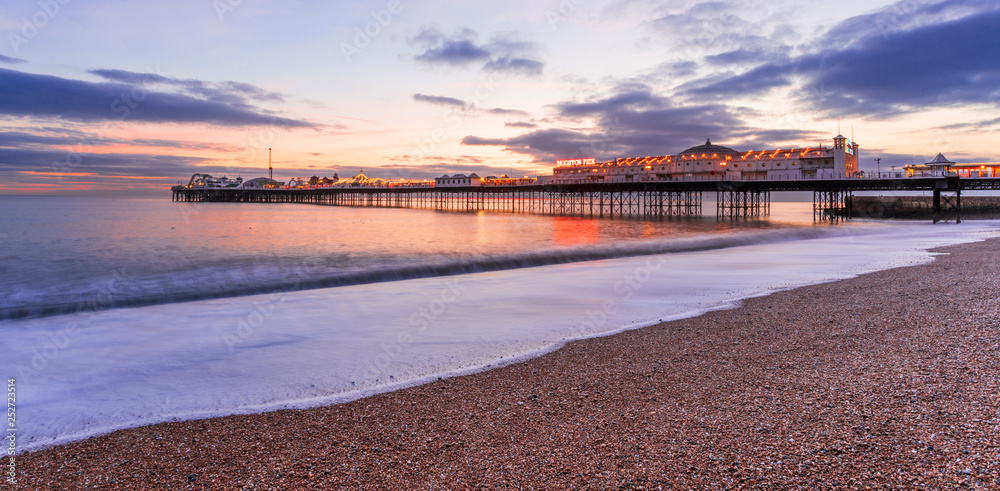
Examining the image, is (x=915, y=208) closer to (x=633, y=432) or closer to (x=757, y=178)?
(x=757, y=178)

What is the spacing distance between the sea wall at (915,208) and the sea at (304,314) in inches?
1298

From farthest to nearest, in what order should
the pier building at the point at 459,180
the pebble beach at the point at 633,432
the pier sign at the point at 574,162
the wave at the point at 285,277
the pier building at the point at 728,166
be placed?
1. the pier building at the point at 459,180
2. the pier sign at the point at 574,162
3. the pier building at the point at 728,166
4. the wave at the point at 285,277
5. the pebble beach at the point at 633,432

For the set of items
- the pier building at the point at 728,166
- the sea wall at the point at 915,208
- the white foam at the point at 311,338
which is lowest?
the white foam at the point at 311,338

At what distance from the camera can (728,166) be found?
55.7 meters

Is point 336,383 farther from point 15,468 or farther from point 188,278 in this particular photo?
point 188,278

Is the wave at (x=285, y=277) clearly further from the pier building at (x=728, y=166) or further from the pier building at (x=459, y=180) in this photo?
the pier building at (x=459, y=180)

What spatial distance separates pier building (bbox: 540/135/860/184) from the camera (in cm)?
4800

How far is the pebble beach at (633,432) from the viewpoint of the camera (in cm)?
300

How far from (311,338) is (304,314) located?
228cm

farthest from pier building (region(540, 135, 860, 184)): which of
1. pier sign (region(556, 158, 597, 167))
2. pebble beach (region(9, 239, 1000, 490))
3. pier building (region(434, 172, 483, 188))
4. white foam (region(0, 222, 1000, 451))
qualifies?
pebble beach (region(9, 239, 1000, 490))

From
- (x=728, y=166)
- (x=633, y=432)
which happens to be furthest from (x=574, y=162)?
(x=633, y=432)

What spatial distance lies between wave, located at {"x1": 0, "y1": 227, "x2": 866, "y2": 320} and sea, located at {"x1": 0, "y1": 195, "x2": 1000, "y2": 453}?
9 centimetres

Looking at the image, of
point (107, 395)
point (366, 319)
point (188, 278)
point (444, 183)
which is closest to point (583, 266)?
point (366, 319)

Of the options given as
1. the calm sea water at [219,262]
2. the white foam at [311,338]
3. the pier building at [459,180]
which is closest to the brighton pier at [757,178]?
the pier building at [459,180]
